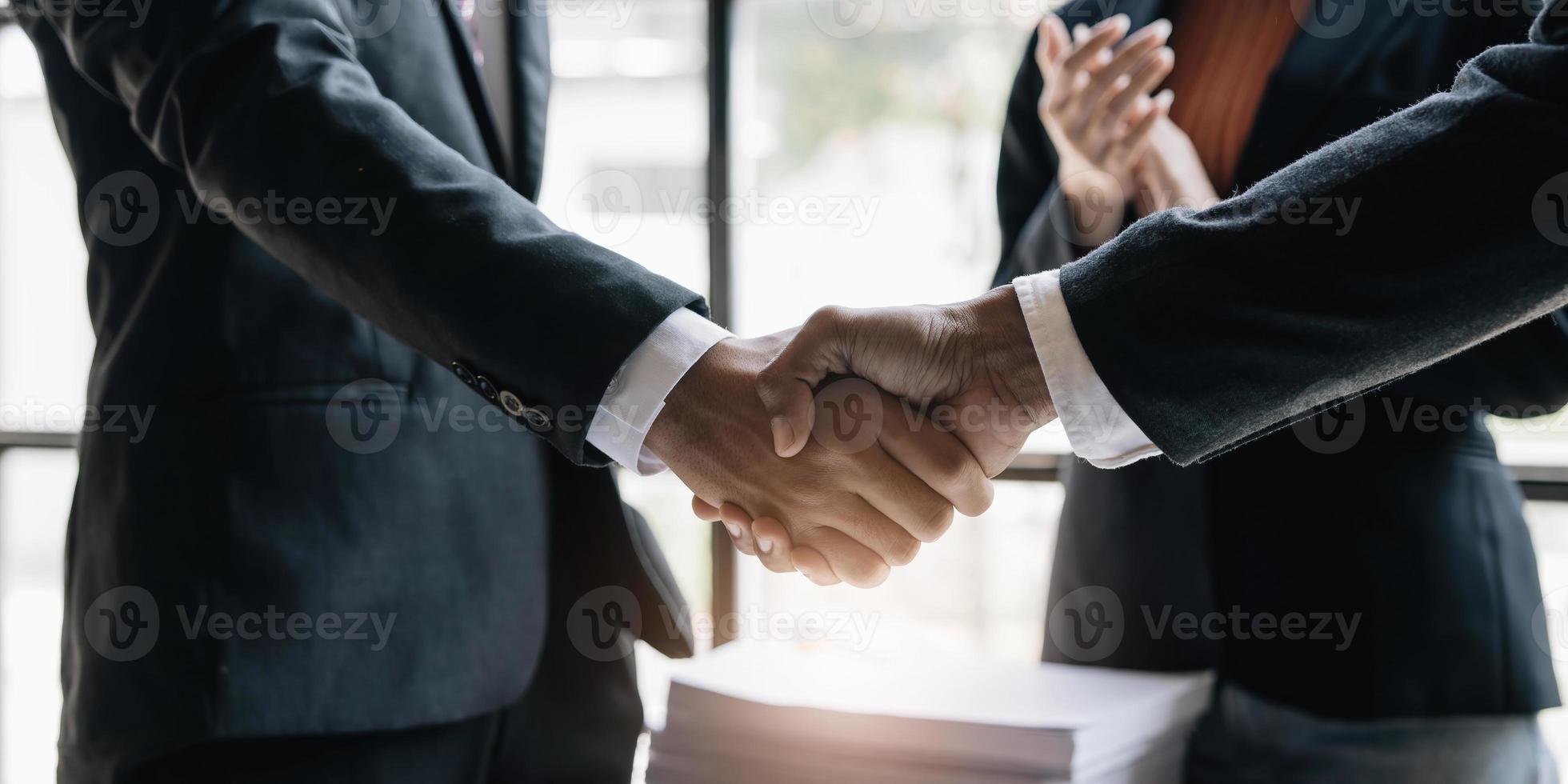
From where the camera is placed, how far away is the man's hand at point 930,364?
92cm

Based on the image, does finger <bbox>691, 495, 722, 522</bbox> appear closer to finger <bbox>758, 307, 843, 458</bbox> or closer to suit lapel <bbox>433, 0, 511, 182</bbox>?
finger <bbox>758, 307, 843, 458</bbox>

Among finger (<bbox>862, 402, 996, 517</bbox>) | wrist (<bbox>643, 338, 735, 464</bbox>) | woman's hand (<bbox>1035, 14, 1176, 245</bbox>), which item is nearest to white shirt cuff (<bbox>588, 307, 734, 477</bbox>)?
wrist (<bbox>643, 338, 735, 464</bbox>)

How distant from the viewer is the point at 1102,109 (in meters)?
1.20

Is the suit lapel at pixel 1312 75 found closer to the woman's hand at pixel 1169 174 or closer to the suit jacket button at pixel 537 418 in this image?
the woman's hand at pixel 1169 174

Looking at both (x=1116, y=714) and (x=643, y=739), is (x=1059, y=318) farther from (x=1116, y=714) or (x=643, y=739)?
(x=643, y=739)

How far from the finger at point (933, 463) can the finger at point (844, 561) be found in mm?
47

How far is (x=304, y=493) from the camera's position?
3.10 feet

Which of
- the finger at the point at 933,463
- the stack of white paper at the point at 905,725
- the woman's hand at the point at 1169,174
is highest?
the woman's hand at the point at 1169,174

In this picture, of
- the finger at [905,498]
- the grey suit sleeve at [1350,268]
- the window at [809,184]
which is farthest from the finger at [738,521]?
the window at [809,184]

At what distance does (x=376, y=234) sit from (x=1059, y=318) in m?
0.56

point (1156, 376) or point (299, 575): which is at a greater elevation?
point (1156, 376)

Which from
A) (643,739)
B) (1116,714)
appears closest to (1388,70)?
(1116,714)

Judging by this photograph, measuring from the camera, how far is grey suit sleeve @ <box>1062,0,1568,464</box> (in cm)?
74

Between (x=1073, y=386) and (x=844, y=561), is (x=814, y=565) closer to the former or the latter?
(x=844, y=561)
